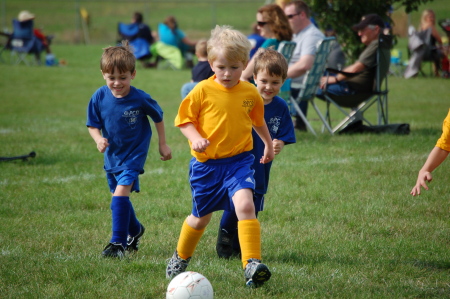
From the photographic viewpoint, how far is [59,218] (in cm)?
556

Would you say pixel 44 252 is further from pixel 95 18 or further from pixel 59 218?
pixel 95 18

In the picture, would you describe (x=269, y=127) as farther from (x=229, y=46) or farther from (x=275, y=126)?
(x=229, y=46)

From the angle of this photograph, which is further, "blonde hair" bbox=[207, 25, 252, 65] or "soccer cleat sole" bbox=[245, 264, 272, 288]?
"blonde hair" bbox=[207, 25, 252, 65]

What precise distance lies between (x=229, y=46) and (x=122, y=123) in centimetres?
123

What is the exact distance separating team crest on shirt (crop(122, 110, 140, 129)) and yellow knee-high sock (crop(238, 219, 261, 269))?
1335mm

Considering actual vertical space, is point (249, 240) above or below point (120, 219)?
above

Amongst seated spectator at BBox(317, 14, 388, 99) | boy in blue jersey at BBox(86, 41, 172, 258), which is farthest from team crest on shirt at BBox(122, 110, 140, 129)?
seated spectator at BBox(317, 14, 388, 99)

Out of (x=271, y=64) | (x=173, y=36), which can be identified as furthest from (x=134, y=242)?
(x=173, y=36)

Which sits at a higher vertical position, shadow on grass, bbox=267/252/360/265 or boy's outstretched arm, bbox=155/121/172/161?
boy's outstretched arm, bbox=155/121/172/161

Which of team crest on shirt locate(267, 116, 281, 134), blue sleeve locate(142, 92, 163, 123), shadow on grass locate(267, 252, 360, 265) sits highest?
blue sleeve locate(142, 92, 163, 123)

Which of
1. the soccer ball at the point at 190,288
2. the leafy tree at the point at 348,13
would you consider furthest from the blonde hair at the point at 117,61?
the leafy tree at the point at 348,13

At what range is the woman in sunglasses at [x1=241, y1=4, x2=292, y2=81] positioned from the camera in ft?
29.1

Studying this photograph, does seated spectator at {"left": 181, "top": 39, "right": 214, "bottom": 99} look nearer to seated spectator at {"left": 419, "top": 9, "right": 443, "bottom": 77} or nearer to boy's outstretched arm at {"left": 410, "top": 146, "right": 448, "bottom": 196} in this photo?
boy's outstretched arm at {"left": 410, "top": 146, "right": 448, "bottom": 196}

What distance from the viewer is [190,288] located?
343 centimetres
